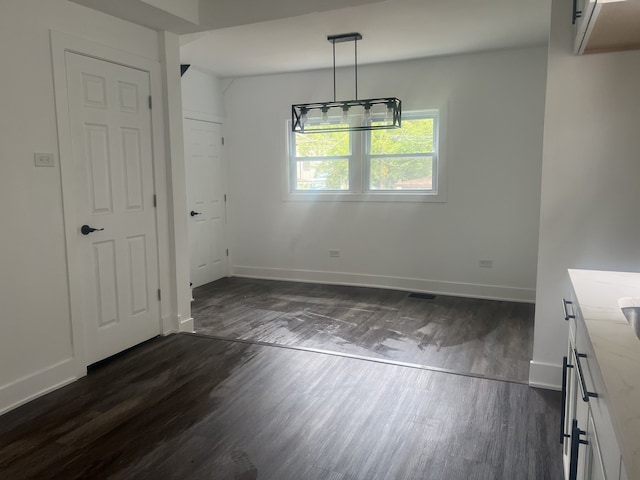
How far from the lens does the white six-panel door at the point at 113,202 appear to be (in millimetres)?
3047

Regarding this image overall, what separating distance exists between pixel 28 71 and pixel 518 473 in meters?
3.28

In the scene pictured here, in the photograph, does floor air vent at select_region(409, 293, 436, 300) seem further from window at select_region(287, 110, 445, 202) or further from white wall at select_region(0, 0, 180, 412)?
white wall at select_region(0, 0, 180, 412)

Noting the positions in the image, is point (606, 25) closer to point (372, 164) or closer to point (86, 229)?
point (86, 229)

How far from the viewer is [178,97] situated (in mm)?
3754

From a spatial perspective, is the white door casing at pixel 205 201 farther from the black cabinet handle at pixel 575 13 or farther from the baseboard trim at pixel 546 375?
the black cabinet handle at pixel 575 13

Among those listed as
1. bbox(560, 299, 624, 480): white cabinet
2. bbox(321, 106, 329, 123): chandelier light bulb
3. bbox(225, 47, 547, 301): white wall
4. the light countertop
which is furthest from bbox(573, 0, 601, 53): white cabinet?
bbox(225, 47, 547, 301): white wall

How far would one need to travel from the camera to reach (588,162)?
103 inches

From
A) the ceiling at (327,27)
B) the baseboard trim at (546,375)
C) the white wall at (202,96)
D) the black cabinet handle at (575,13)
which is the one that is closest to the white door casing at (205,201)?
the white wall at (202,96)

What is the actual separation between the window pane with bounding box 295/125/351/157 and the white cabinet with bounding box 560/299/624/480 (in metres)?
3.99

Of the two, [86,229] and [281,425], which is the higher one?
[86,229]

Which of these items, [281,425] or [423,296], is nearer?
[281,425]

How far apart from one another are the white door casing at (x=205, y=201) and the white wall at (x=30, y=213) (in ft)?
8.18

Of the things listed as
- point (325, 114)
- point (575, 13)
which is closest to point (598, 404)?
point (575, 13)

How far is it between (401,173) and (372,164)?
0.36 meters
